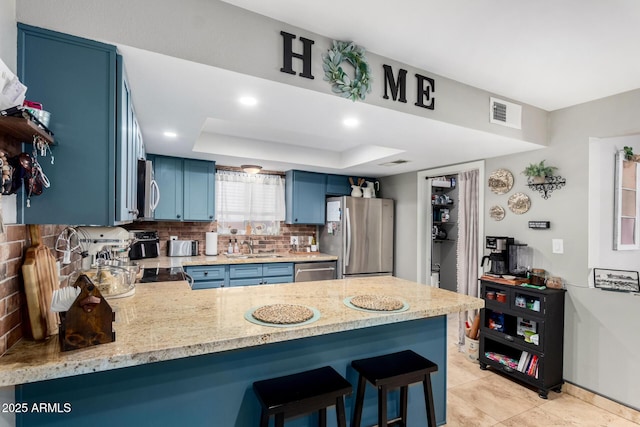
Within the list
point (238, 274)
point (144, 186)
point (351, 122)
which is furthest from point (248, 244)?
point (351, 122)

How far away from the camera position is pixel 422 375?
5.61 ft

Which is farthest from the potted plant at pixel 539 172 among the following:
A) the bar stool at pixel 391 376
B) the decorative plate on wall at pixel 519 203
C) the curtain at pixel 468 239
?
the bar stool at pixel 391 376

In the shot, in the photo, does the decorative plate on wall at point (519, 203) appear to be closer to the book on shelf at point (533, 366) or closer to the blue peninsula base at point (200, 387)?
the book on shelf at point (533, 366)

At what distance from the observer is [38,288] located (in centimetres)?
127

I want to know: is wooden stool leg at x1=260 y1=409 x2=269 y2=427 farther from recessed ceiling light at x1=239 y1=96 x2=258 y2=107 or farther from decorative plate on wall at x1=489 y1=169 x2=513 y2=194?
decorative plate on wall at x1=489 y1=169 x2=513 y2=194

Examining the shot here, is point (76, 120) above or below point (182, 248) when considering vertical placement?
above

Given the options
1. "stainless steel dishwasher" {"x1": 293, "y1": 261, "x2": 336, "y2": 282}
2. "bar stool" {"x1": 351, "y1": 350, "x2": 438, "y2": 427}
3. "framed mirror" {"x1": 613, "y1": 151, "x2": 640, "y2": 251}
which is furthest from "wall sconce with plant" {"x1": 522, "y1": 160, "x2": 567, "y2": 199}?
"stainless steel dishwasher" {"x1": 293, "y1": 261, "x2": 336, "y2": 282}

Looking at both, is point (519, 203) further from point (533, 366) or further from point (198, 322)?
point (198, 322)

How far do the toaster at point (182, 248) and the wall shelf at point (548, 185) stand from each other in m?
3.97

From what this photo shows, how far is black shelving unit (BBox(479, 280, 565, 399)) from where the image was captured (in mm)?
2781

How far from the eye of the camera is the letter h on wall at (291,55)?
1.74 m

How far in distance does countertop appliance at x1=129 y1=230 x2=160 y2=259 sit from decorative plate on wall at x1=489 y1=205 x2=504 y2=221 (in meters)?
3.96

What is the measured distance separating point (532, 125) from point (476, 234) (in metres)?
1.33

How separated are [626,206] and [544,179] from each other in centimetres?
67
